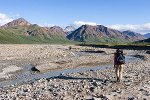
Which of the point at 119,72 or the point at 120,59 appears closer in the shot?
the point at 120,59

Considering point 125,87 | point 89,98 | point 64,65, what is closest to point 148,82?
point 125,87

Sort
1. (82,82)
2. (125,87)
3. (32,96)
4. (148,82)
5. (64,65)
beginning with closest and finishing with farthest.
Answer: (32,96)
(125,87)
(148,82)
(82,82)
(64,65)

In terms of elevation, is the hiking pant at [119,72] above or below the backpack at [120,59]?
below

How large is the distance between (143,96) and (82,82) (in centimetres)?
938

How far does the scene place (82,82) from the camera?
30672 millimetres

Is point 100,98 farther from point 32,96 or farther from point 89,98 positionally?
point 32,96

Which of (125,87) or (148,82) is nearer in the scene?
(125,87)

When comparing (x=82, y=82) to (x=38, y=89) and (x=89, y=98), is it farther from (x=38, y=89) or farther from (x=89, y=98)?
(x=89, y=98)

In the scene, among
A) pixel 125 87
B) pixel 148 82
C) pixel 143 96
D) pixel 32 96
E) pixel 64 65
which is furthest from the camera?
pixel 64 65

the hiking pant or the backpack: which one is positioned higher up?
the backpack

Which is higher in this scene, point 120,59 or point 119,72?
point 120,59

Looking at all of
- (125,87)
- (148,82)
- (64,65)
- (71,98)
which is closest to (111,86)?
(125,87)

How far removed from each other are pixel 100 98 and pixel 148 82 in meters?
7.95

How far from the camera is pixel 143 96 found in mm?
22172
